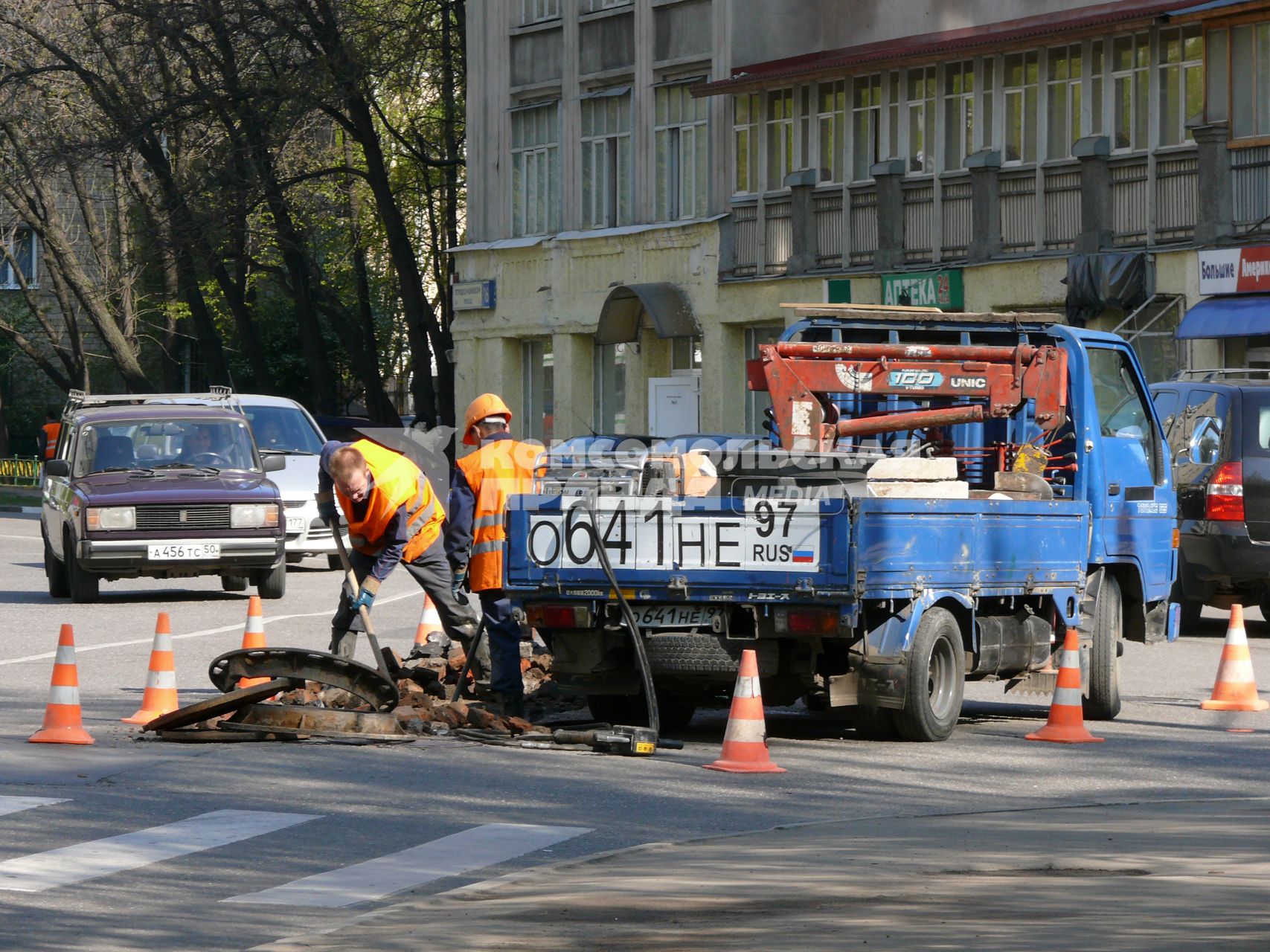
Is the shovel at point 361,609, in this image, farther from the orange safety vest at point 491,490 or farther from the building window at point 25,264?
the building window at point 25,264

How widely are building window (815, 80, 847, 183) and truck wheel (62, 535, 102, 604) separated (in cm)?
1808

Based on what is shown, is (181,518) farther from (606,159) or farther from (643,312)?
(606,159)

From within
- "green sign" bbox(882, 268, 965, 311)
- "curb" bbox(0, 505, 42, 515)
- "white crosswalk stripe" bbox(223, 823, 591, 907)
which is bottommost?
"white crosswalk stripe" bbox(223, 823, 591, 907)

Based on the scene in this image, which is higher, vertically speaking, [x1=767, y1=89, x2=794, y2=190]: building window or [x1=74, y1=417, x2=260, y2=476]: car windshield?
[x1=767, y1=89, x2=794, y2=190]: building window

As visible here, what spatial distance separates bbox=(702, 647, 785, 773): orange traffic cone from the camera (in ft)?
34.9

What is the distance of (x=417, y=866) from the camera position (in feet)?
26.9

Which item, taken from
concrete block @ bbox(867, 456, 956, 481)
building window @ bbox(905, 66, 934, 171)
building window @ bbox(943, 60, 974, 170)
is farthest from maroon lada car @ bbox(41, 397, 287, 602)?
building window @ bbox(905, 66, 934, 171)

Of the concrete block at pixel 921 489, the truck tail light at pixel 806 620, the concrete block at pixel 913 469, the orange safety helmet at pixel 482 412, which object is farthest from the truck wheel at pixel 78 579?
the truck tail light at pixel 806 620

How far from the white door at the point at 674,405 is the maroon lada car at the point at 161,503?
17.2m

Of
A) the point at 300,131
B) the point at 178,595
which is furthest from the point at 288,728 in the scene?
the point at 300,131

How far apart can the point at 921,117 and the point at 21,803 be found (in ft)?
88.6

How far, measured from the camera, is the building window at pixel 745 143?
3769 cm

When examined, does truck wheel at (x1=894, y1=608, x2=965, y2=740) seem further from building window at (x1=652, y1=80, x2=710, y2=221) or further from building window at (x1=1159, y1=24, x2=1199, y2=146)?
building window at (x1=652, y1=80, x2=710, y2=221)

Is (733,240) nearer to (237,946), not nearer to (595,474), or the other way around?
(595,474)
